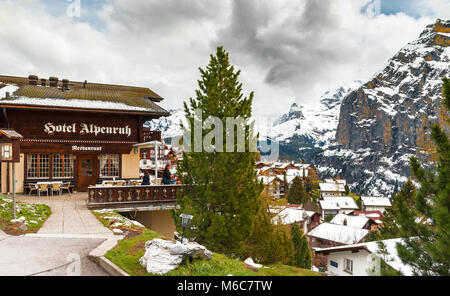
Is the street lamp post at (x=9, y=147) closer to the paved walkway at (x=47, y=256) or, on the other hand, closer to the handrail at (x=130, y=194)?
the paved walkway at (x=47, y=256)

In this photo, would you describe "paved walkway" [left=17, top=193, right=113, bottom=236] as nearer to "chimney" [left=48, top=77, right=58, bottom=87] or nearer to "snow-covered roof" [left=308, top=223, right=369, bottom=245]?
"chimney" [left=48, top=77, right=58, bottom=87]

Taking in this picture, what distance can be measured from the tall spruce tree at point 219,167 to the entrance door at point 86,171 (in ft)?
35.8

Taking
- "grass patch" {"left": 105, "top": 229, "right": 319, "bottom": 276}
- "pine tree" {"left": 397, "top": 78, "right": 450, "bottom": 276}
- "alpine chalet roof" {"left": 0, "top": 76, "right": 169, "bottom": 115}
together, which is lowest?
"grass patch" {"left": 105, "top": 229, "right": 319, "bottom": 276}

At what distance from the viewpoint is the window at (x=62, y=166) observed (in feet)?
64.0

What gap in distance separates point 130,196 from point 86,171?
22.4ft

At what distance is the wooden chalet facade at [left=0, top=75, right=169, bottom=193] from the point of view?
18297 mm

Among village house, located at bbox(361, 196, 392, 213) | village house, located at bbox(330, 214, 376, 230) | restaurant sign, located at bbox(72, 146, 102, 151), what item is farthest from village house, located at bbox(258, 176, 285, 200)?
village house, located at bbox(361, 196, 392, 213)

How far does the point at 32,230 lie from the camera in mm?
9961

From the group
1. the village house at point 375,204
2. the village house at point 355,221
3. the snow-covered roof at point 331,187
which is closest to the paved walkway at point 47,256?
the village house at point 355,221

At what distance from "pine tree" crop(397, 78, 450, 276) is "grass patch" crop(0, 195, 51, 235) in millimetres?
10867

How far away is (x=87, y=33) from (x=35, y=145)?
25.4 ft

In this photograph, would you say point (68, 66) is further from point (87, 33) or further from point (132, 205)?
point (132, 205)

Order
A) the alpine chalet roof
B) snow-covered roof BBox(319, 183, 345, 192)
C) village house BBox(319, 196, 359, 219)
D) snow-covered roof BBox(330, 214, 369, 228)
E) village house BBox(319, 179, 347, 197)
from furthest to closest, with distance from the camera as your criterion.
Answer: snow-covered roof BBox(319, 183, 345, 192), village house BBox(319, 179, 347, 197), village house BBox(319, 196, 359, 219), snow-covered roof BBox(330, 214, 369, 228), the alpine chalet roof

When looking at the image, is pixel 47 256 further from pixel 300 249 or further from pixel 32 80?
pixel 300 249
